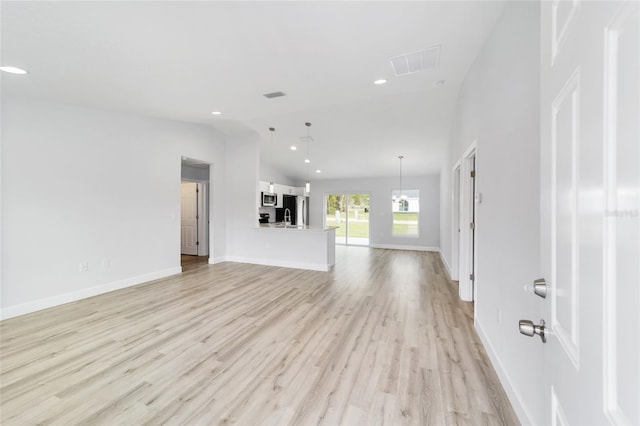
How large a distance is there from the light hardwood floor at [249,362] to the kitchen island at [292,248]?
5.60 feet

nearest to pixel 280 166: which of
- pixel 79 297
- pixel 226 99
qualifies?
pixel 226 99

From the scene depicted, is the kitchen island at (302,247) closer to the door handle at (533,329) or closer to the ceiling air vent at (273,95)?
the ceiling air vent at (273,95)

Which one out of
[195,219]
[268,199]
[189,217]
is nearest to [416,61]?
[268,199]

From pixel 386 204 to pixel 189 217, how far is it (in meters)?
6.28

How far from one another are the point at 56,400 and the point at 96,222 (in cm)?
287

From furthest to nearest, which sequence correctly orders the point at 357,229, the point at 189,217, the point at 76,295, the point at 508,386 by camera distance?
the point at 357,229 → the point at 189,217 → the point at 76,295 → the point at 508,386

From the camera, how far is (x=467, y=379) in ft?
6.53

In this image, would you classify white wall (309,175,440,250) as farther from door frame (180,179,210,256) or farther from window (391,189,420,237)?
door frame (180,179,210,256)

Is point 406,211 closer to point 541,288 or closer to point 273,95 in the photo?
point 273,95

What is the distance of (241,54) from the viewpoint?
2.63 m

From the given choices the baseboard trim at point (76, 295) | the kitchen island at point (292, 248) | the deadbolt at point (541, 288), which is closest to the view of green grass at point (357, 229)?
the kitchen island at point (292, 248)

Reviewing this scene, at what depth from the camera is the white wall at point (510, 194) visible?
5.01 feet

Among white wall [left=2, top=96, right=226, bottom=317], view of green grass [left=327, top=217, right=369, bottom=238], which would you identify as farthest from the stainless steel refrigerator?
white wall [left=2, top=96, right=226, bottom=317]

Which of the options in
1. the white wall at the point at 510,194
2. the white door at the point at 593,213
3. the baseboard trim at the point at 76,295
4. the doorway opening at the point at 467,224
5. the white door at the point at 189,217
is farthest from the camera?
the white door at the point at 189,217
